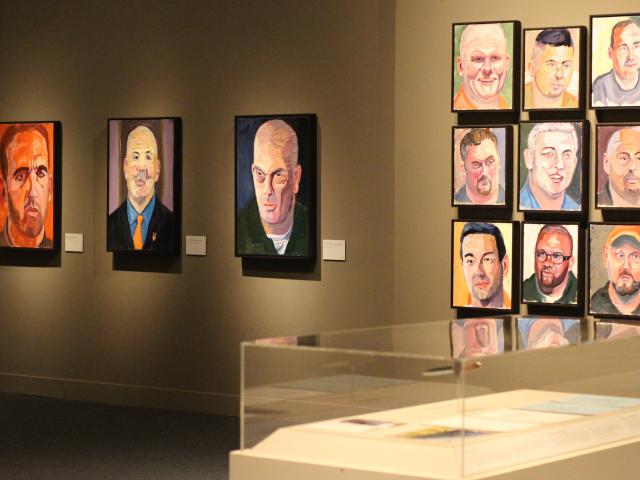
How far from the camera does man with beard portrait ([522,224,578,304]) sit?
8750 mm

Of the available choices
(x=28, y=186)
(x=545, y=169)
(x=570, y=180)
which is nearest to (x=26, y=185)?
(x=28, y=186)

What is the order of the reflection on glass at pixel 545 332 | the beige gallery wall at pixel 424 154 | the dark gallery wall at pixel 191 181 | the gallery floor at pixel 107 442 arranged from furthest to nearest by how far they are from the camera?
the dark gallery wall at pixel 191 181 < the beige gallery wall at pixel 424 154 < the gallery floor at pixel 107 442 < the reflection on glass at pixel 545 332

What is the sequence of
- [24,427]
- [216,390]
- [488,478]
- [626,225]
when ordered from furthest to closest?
[216,390], [24,427], [626,225], [488,478]

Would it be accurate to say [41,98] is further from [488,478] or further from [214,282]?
[488,478]

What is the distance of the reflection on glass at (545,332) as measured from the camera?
4266mm

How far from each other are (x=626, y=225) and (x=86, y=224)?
5224 mm

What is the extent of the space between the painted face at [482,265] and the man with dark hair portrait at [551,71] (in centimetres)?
103

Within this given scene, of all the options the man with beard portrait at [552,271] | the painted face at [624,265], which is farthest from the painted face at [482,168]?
the painted face at [624,265]

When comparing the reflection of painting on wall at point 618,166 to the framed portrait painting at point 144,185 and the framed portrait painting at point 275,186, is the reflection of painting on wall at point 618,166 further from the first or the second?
the framed portrait painting at point 144,185

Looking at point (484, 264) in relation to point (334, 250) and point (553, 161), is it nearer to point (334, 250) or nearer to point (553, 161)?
point (553, 161)

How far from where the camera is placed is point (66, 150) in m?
11.7

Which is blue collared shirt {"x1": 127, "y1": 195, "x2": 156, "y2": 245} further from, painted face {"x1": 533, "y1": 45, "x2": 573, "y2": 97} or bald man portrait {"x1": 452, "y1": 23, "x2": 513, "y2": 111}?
painted face {"x1": 533, "y1": 45, "x2": 573, "y2": 97}

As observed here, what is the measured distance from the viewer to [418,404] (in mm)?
3869

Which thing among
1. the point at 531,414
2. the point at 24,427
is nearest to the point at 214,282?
the point at 24,427
